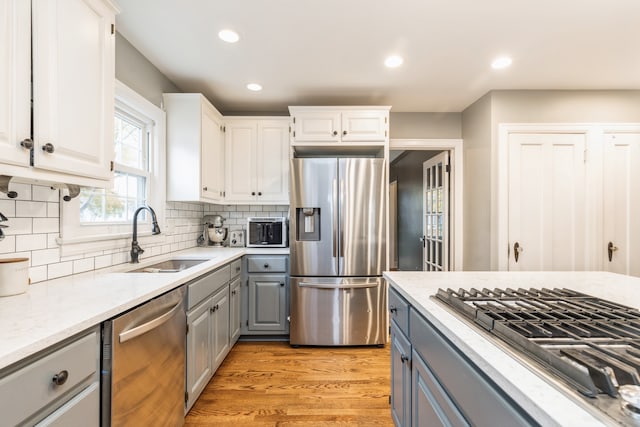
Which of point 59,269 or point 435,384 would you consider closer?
point 435,384

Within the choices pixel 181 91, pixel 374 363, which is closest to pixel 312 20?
pixel 181 91

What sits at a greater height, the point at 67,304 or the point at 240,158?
the point at 240,158

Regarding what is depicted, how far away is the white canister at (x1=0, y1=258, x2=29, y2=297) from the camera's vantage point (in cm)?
116

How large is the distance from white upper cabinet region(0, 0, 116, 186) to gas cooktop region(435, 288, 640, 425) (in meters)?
1.64

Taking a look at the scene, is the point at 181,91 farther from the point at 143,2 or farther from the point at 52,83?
the point at 52,83

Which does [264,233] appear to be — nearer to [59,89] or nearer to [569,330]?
[59,89]

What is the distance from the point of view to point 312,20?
1.83 m

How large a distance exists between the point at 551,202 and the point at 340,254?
2.10m

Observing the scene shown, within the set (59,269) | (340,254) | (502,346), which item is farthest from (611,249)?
(59,269)

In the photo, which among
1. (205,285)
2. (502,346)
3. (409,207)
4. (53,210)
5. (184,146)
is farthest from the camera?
(409,207)

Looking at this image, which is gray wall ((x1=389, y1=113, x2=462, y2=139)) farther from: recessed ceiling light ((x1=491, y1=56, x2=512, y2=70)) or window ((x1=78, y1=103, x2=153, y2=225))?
window ((x1=78, y1=103, x2=153, y2=225))

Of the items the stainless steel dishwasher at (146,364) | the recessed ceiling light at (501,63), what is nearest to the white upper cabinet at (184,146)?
the stainless steel dishwasher at (146,364)

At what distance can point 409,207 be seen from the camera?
18.4 ft

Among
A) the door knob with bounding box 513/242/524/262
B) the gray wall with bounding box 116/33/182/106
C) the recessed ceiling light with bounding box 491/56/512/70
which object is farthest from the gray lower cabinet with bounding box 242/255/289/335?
the recessed ceiling light with bounding box 491/56/512/70
